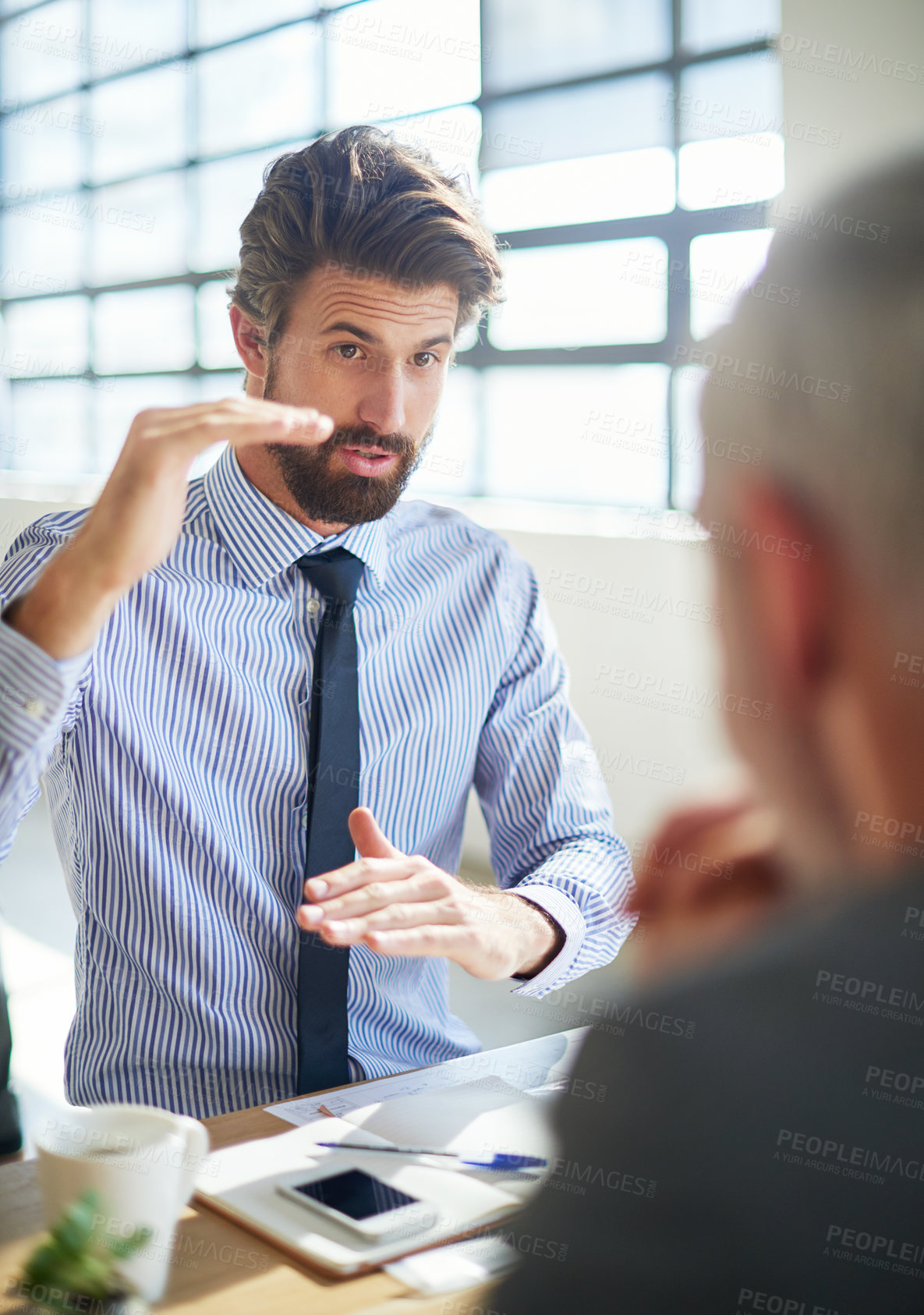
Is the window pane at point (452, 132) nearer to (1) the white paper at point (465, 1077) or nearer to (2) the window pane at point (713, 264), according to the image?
(2) the window pane at point (713, 264)

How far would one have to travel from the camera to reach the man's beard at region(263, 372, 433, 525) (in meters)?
1.50

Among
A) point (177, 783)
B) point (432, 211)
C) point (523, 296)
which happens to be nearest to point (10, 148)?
point (523, 296)

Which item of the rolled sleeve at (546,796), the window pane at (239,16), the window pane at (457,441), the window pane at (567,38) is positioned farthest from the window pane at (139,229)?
the rolled sleeve at (546,796)

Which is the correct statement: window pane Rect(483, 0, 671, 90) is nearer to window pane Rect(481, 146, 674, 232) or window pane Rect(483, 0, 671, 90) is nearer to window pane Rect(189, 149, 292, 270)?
window pane Rect(481, 146, 674, 232)

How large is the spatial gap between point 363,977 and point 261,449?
2.29ft

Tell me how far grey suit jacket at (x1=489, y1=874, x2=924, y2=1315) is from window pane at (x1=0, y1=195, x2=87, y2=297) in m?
6.90

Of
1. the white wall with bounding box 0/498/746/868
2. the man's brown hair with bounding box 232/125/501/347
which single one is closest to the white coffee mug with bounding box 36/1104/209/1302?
the man's brown hair with bounding box 232/125/501/347

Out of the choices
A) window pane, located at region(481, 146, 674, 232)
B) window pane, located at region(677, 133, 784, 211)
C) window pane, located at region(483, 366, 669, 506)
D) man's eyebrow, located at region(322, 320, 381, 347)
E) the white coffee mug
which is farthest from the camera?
window pane, located at region(483, 366, 669, 506)

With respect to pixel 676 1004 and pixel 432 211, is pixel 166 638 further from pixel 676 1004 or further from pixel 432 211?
pixel 676 1004

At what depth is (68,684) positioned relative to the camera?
1045 millimetres

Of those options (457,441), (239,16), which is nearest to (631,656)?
(457,441)

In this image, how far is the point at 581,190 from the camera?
3.93 meters

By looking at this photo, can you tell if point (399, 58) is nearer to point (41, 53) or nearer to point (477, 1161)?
point (41, 53)

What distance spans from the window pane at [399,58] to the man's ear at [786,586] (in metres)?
4.32
